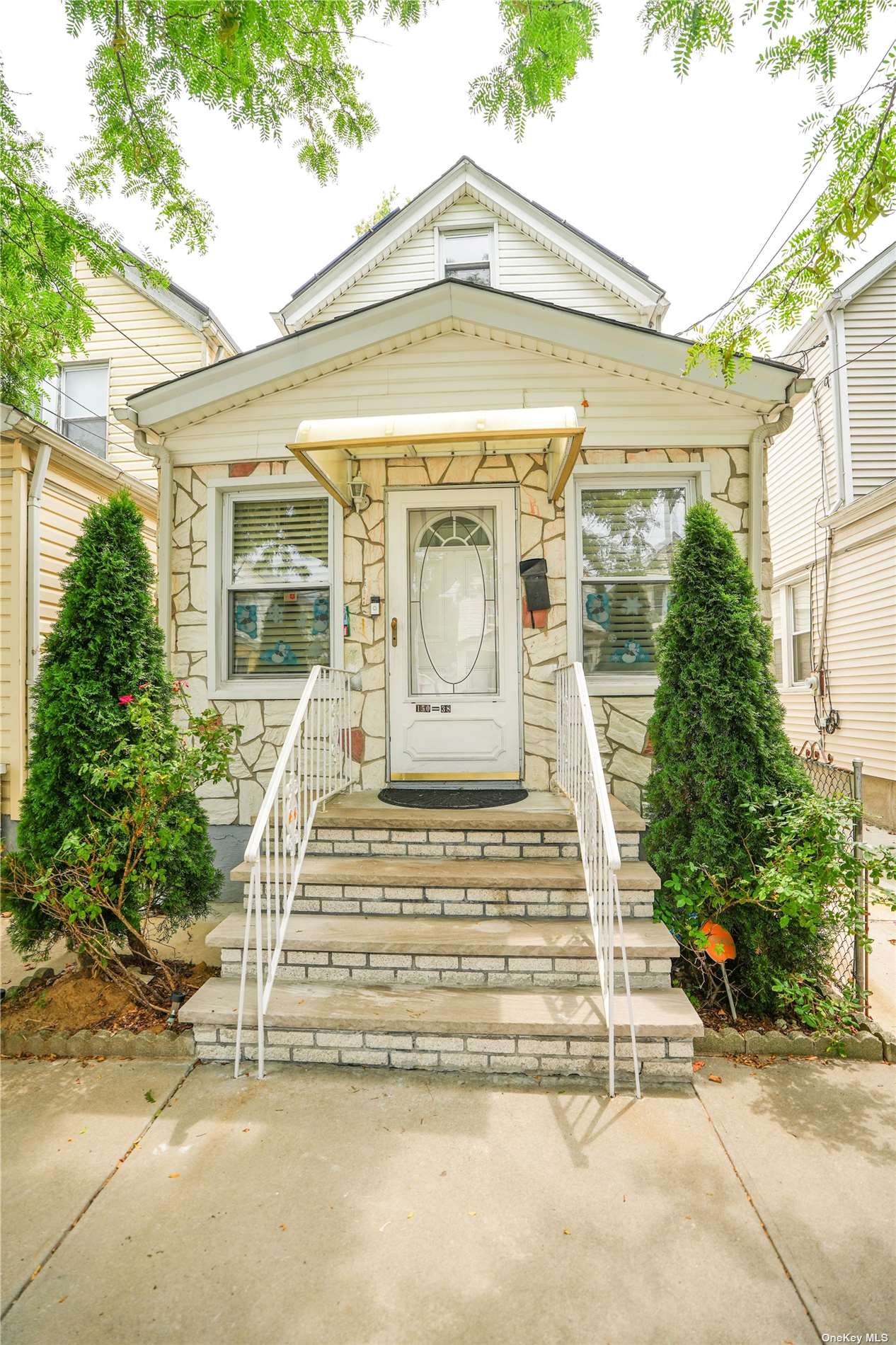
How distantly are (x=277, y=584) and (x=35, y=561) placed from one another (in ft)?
8.33

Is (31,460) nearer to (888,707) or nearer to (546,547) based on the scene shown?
(546,547)

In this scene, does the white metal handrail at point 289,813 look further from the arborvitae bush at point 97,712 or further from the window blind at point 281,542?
the window blind at point 281,542

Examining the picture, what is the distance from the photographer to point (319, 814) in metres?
3.77

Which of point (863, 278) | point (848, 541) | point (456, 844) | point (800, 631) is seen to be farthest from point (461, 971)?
point (863, 278)

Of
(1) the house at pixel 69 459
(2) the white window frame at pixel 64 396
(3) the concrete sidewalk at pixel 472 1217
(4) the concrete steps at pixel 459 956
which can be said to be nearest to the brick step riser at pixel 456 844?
(4) the concrete steps at pixel 459 956

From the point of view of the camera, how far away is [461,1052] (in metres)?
2.63

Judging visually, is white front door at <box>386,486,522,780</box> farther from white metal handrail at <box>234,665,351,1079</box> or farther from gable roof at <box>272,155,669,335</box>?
gable roof at <box>272,155,669,335</box>

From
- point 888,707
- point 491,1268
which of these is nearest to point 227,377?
point 491,1268

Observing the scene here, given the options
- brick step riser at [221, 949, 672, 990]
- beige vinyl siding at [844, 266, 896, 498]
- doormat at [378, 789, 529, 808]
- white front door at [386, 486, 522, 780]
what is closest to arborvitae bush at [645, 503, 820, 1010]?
brick step riser at [221, 949, 672, 990]

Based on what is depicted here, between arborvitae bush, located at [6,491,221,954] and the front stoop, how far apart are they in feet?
1.20

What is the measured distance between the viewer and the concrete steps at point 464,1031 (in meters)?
2.57

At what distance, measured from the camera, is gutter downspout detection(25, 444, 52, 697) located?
5.64 metres

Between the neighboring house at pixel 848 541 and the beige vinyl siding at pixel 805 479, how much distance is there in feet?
0.07

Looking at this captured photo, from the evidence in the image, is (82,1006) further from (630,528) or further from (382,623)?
(630,528)
